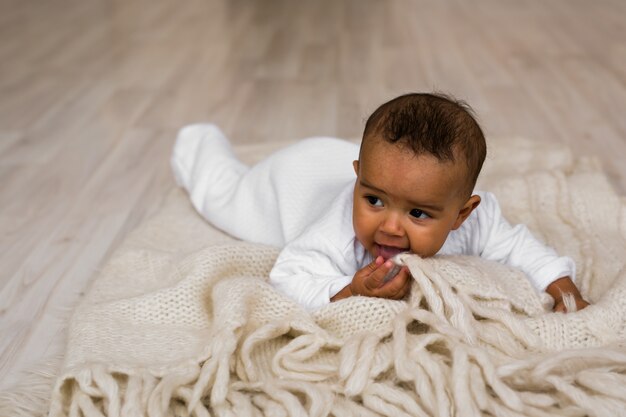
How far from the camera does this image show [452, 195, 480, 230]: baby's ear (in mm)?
1061

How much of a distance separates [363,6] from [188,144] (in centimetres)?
251

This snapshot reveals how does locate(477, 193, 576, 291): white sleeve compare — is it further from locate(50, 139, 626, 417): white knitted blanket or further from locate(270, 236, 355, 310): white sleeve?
locate(270, 236, 355, 310): white sleeve

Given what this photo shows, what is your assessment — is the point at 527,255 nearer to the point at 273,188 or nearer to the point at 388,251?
the point at 388,251

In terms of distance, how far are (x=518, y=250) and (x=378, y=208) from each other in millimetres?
278

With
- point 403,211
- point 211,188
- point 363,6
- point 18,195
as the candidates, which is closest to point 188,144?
point 211,188

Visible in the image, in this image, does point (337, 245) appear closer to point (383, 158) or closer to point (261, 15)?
point (383, 158)

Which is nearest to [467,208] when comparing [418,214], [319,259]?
[418,214]

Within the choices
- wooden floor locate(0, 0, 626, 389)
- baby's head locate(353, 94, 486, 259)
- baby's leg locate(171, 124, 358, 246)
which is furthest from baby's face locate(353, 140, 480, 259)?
wooden floor locate(0, 0, 626, 389)

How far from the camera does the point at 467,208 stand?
1.07m

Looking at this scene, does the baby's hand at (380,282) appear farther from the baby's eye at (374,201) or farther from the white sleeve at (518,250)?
the white sleeve at (518,250)

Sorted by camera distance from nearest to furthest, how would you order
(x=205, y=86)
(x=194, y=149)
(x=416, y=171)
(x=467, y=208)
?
(x=416, y=171), (x=467, y=208), (x=194, y=149), (x=205, y=86)

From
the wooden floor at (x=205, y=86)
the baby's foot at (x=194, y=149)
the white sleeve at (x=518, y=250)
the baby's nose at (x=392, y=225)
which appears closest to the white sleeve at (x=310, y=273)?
the baby's nose at (x=392, y=225)

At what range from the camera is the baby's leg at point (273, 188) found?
1328 millimetres

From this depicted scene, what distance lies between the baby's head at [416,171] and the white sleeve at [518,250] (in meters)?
0.17
